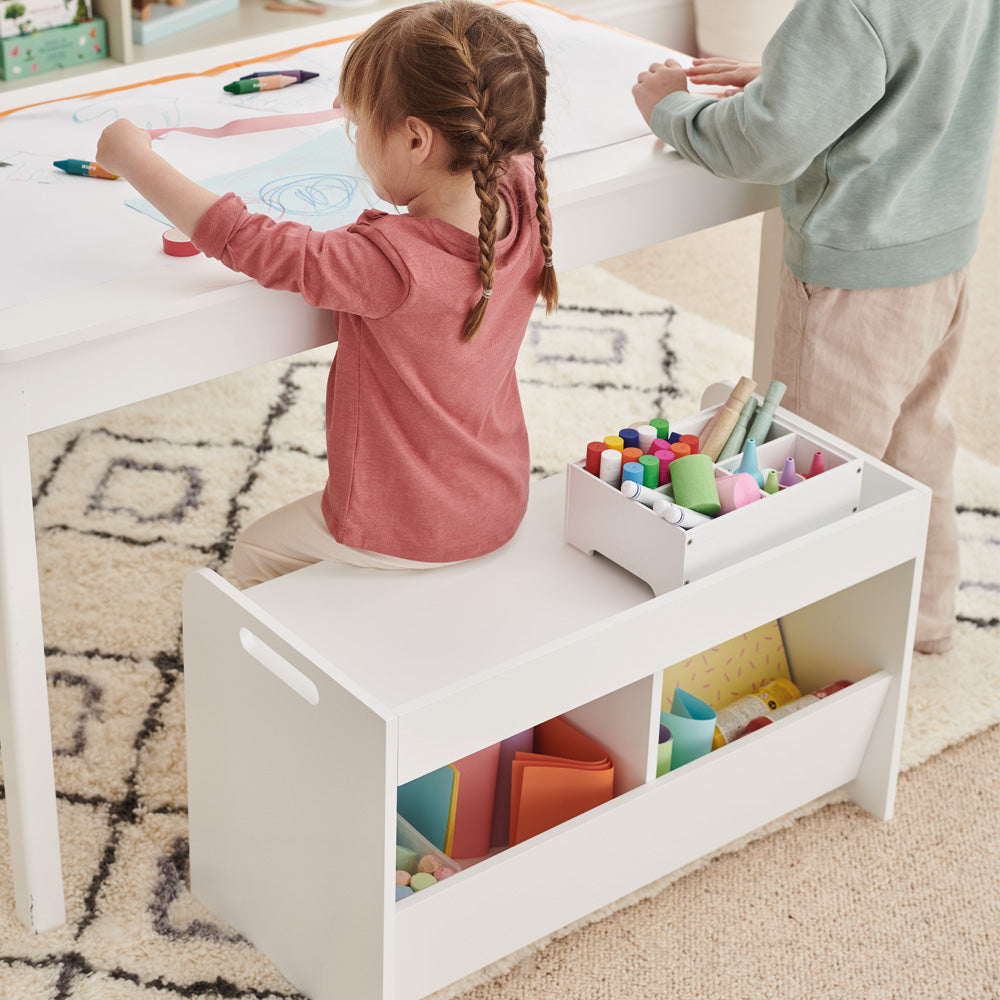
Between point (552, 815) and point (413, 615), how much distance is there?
0.25 meters

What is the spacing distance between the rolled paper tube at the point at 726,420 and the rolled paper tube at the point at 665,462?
0.16ft

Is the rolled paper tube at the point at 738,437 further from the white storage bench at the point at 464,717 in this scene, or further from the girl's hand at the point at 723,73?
the girl's hand at the point at 723,73

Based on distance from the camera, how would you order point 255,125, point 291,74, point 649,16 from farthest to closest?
point 649,16 < point 291,74 < point 255,125

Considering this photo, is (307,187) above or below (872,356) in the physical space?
above

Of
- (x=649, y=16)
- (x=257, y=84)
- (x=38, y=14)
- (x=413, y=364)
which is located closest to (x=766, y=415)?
(x=413, y=364)

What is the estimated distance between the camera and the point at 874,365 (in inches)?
60.1

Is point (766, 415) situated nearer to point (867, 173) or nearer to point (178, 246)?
point (867, 173)

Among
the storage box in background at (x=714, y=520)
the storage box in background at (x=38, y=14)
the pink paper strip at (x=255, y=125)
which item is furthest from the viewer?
the storage box in background at (x=38, y=14)

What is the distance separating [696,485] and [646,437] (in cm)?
10

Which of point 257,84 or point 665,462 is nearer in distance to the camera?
point 665,462

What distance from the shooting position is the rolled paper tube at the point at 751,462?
4.29 ft

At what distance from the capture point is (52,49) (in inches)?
90.8

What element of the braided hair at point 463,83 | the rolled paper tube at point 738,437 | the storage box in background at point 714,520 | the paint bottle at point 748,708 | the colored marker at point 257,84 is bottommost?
the paint bottle at point 748,708

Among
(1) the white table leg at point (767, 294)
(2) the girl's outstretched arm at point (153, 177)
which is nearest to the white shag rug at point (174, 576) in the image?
(1) the white table leg at point (767, 294)
